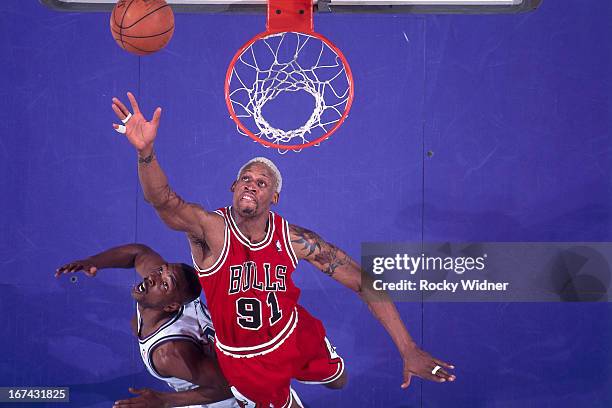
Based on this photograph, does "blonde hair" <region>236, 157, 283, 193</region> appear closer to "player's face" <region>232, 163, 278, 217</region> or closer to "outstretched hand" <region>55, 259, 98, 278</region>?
"player's face" <region>232, 163, 278, 217</region>

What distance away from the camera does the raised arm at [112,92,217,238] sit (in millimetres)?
3656

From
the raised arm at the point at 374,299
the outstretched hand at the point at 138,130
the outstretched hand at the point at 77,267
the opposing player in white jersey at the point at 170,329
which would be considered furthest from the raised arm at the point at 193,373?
the outstretched hand at the point at 138,130

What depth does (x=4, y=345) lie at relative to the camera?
4.33 m

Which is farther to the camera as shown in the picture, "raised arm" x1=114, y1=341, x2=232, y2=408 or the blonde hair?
the blonde hair

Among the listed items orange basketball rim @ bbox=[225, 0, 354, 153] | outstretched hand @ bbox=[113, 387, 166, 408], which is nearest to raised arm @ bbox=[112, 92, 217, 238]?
orange basketball rim @ bbox=[225, 0, 354, 153]

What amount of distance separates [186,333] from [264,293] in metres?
0.47

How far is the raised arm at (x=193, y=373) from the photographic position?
417 cm

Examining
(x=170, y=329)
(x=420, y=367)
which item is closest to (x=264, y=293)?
(x=170, y=329)

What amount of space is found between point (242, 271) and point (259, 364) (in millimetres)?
491

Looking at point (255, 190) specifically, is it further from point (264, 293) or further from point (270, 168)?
point (264, 293)

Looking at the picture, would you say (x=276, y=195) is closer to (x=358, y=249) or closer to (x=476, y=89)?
(x=358, y=249)

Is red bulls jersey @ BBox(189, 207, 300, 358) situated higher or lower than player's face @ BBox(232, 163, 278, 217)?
lower

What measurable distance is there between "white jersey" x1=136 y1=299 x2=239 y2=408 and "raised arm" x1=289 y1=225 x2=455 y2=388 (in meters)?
0.63

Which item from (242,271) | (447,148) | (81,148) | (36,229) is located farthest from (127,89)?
(447,148)
